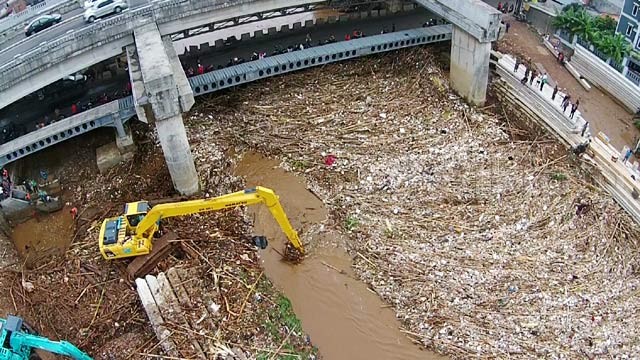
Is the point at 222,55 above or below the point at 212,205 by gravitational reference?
above

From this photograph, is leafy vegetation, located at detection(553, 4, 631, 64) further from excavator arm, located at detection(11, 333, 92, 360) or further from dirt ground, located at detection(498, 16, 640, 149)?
excavator arm, located at detection(11, 333, 92, 360)

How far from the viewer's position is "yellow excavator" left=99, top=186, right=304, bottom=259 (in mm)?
22812

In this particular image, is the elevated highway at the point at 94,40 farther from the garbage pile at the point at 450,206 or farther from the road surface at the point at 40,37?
the garbage pile at the point at 450,206

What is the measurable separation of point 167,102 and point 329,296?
1132 centimetres

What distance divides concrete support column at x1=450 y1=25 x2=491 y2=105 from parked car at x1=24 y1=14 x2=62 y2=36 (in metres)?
23.0

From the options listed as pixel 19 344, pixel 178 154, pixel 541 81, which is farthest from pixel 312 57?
pixel 19 344

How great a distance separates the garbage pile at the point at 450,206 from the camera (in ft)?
74.1

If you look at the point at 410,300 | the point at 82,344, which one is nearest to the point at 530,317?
the point at 410,300

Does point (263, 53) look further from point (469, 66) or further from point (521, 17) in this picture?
point (521, 17)

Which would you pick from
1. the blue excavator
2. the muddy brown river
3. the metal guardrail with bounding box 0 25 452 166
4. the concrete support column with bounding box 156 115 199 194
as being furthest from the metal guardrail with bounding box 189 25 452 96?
the blue excavator

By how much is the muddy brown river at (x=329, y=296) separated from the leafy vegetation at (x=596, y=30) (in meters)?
21.0

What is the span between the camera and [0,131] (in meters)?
30.6

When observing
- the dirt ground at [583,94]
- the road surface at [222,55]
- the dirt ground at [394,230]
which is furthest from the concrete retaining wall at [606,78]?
the road surface at [222,55]

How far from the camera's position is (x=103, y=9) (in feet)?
106
